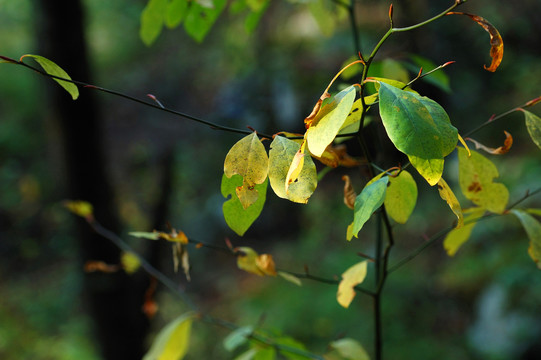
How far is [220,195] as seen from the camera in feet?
12.6

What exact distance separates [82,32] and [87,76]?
0.40 ft

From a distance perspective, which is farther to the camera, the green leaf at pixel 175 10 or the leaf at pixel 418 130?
the green leaf at pixel 175 10

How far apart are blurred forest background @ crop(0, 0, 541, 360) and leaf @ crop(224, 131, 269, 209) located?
302 mm

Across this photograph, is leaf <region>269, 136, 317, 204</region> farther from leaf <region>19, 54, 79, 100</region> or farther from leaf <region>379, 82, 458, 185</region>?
leaf <region>19, 54, 79, 100</region>

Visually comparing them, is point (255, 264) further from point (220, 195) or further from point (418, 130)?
point (220, 195)

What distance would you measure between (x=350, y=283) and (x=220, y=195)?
345cm

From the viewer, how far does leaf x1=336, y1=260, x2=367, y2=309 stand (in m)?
0.43

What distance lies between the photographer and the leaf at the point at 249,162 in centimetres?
32

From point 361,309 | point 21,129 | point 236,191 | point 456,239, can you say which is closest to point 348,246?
point 361,309

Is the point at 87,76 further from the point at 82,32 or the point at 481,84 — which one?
the point at 481,84

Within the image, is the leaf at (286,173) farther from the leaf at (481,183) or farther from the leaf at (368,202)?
the leaf at (481,183)

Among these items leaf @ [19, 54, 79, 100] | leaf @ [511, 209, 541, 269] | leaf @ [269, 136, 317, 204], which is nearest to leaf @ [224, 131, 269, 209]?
leaf @ [269, 136, 317, 204]

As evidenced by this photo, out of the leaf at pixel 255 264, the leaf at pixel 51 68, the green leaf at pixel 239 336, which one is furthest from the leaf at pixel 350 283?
the leaf at pixel 51 68

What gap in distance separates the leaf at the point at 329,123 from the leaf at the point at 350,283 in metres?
0.21
